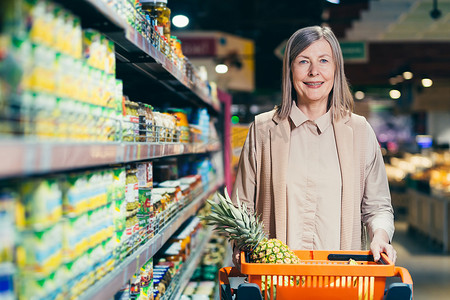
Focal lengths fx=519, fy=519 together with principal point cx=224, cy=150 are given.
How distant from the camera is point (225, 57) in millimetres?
12219

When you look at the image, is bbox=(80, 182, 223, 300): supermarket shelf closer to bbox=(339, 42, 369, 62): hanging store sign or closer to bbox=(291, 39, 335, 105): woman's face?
bbox=(291, 39, 335, 105): woman's face

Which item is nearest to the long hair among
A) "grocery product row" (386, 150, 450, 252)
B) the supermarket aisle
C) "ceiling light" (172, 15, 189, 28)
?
"ceiling light" (172, 15, 189, 28)

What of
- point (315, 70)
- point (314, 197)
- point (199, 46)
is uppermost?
point (199, 46)

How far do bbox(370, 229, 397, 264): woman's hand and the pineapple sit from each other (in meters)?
0.32

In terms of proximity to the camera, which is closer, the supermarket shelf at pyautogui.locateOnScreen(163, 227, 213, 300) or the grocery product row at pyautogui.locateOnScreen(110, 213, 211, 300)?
the grocery product row at pyautogui.locateOnScreen(110, 213, 211, 300)

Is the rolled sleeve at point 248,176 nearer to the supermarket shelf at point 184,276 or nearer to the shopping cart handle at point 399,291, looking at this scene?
the supermarket shelf at point 184,276

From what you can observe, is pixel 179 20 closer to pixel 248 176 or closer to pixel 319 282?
pixel 248 176

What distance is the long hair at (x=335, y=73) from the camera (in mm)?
2424

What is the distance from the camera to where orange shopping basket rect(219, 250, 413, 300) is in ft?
5.56

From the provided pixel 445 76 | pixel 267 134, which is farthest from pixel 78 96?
pixel 445 76

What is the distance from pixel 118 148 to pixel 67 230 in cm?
40

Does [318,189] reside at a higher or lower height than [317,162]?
lower

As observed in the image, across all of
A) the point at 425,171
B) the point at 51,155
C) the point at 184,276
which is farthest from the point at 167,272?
the point at 425,171

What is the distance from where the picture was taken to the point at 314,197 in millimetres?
2436
